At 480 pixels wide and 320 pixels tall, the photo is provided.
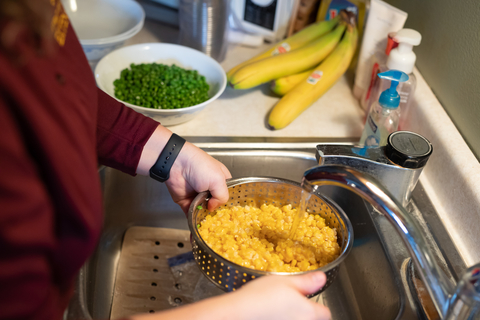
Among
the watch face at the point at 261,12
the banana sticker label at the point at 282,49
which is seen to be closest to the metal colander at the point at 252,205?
the banana sticker label at the point at 282,49

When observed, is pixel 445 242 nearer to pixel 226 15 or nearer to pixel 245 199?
pixel 245 199

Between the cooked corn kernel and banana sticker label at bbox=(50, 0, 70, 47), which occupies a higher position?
banana sticker label at bbox=(50, 0, 70, 47)

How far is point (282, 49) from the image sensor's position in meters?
1.27

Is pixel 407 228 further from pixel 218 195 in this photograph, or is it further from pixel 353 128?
pixel 353 128

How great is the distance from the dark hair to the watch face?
1121mm

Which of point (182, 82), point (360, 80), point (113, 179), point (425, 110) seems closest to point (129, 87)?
point (182, 82)

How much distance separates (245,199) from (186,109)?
0.96ft

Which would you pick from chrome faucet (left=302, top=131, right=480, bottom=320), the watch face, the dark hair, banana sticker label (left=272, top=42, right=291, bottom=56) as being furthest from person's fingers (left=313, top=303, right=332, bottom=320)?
the watch face

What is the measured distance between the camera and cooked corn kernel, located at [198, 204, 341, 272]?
0.74 meters

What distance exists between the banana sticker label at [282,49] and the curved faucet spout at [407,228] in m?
0.76

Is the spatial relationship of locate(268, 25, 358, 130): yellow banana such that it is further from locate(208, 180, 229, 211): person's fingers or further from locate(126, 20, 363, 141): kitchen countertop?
locate(208, 180, 229, 211): person's fingers

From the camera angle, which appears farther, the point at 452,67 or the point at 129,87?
the point at 129,87

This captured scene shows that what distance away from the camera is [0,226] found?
1.16 feet

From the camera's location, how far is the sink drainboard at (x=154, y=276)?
891 millimetres
